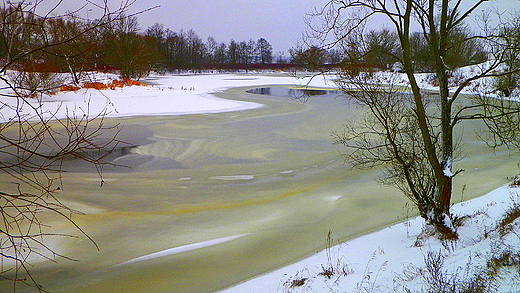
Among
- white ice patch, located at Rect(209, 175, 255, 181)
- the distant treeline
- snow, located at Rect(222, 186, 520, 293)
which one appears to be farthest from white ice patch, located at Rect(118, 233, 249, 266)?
white ice patch, located at Rect(209, 175, 255, 181)

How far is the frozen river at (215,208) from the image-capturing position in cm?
561

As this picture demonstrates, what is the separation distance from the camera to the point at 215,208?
25.5 feet

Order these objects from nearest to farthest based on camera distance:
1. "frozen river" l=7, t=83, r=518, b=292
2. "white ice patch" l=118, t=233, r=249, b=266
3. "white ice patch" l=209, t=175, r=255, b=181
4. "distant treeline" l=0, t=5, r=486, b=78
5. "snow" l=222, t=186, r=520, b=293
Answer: "distant treeline" l=0, t=5, r=486, b=78 < "snow" l=222, t=186, r=520, b=293 < "frozen river" l=7, t=83, r=518, b=292 < "white ice patch" l=118, t=233, r=249, b=266 < "white ice patch" l=209, t=175, r=255, b=181

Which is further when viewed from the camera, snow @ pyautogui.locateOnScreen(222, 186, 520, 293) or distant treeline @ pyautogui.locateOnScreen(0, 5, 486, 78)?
snow @ pyautogui.locateOnScreen(222, 186, 520, 293)

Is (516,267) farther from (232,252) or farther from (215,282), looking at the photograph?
(232,252)

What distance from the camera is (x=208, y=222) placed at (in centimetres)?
716

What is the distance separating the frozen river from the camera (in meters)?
5.61

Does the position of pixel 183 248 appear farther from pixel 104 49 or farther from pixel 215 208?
pixel 104 49

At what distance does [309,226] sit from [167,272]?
A: 2.55 metres

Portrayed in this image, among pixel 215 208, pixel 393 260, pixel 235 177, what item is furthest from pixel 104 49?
pixel 235 177

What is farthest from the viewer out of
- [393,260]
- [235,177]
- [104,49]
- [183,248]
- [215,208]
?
[235,177]

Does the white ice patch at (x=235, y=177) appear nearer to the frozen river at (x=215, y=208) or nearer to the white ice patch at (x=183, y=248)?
the frozen river at (x=215, y=208)

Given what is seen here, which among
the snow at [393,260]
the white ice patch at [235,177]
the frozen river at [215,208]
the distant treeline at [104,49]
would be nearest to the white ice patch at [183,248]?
the frozen river at [215,208]

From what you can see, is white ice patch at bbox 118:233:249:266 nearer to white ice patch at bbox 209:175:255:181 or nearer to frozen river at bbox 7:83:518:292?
frozen river at bbox 7:83:518:292
